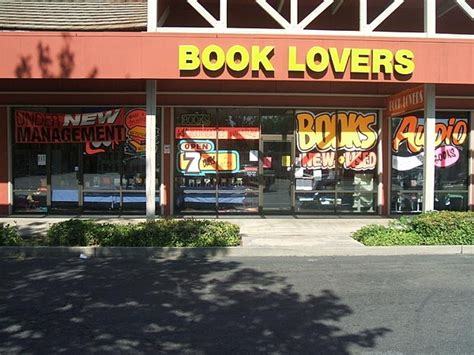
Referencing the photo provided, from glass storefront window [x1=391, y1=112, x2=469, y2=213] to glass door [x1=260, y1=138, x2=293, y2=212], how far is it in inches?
119

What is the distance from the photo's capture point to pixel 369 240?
1047cm

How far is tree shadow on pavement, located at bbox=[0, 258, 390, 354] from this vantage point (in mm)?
4996

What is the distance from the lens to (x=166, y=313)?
5.98 meters

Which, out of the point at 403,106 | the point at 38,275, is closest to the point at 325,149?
the point at 403,106

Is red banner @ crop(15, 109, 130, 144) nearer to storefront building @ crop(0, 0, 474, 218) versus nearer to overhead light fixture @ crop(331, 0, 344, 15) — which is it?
storefront building @ crop(0, 0, 474, 218)

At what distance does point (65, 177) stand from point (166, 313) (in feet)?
33.2

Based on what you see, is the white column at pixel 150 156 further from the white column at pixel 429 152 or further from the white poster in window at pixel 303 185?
the white column at pixel 429 152

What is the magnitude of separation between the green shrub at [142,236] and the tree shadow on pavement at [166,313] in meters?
1.36

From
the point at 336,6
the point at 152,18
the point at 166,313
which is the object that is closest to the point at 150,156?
the point at 152,18

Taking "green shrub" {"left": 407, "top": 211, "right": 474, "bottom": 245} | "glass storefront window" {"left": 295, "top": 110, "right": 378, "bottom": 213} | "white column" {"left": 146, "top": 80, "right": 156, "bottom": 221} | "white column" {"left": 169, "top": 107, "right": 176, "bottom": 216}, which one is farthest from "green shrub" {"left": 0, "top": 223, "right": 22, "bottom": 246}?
"glass storefront window" {"left": 295, "top": 110, "right": 378, "bottom": 213}

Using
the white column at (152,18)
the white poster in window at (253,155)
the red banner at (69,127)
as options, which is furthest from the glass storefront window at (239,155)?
the white column at (152,18)

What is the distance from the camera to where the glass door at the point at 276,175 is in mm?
15195

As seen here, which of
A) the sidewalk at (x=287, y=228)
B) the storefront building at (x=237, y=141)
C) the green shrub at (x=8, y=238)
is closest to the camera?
the green shrub at (x=8, y=238)

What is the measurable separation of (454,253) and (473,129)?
6.54m
